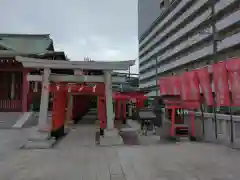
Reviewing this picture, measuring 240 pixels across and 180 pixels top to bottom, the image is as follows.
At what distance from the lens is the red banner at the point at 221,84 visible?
9211 millimetres

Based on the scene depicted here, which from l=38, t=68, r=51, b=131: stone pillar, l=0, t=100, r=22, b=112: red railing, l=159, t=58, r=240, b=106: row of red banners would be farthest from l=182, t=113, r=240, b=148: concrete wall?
l=0, t=100, r=22, b=112: red railing

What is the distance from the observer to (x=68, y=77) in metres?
10.6

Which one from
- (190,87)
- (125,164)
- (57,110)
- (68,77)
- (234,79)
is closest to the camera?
(125,164)

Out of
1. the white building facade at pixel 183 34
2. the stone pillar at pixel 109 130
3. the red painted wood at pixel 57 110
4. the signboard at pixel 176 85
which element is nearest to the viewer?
the stone pillar at pixel 109 130

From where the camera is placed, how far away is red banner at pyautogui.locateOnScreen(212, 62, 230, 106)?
30.2 ft

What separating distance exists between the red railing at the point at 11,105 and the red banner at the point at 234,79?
1344 centimetres

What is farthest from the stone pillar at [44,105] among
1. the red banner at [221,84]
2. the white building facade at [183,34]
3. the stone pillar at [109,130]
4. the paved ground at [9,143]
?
the white building facade at [183,34]

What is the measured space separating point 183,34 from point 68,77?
148 feet

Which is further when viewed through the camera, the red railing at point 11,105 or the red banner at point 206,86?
the red railing at point 11,105

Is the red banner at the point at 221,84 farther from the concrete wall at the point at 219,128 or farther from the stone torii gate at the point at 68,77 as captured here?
the stone torii gate at the point at 68,77

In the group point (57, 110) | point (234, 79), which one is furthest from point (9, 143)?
point (234, 79)

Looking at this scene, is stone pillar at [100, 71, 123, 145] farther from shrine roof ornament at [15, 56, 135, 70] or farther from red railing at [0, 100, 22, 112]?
red railing at [0, 100, 22, 112]

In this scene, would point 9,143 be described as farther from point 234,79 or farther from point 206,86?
point 234,79

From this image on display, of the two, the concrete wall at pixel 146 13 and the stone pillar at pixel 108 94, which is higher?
the concrete wall at pixel 146 13
